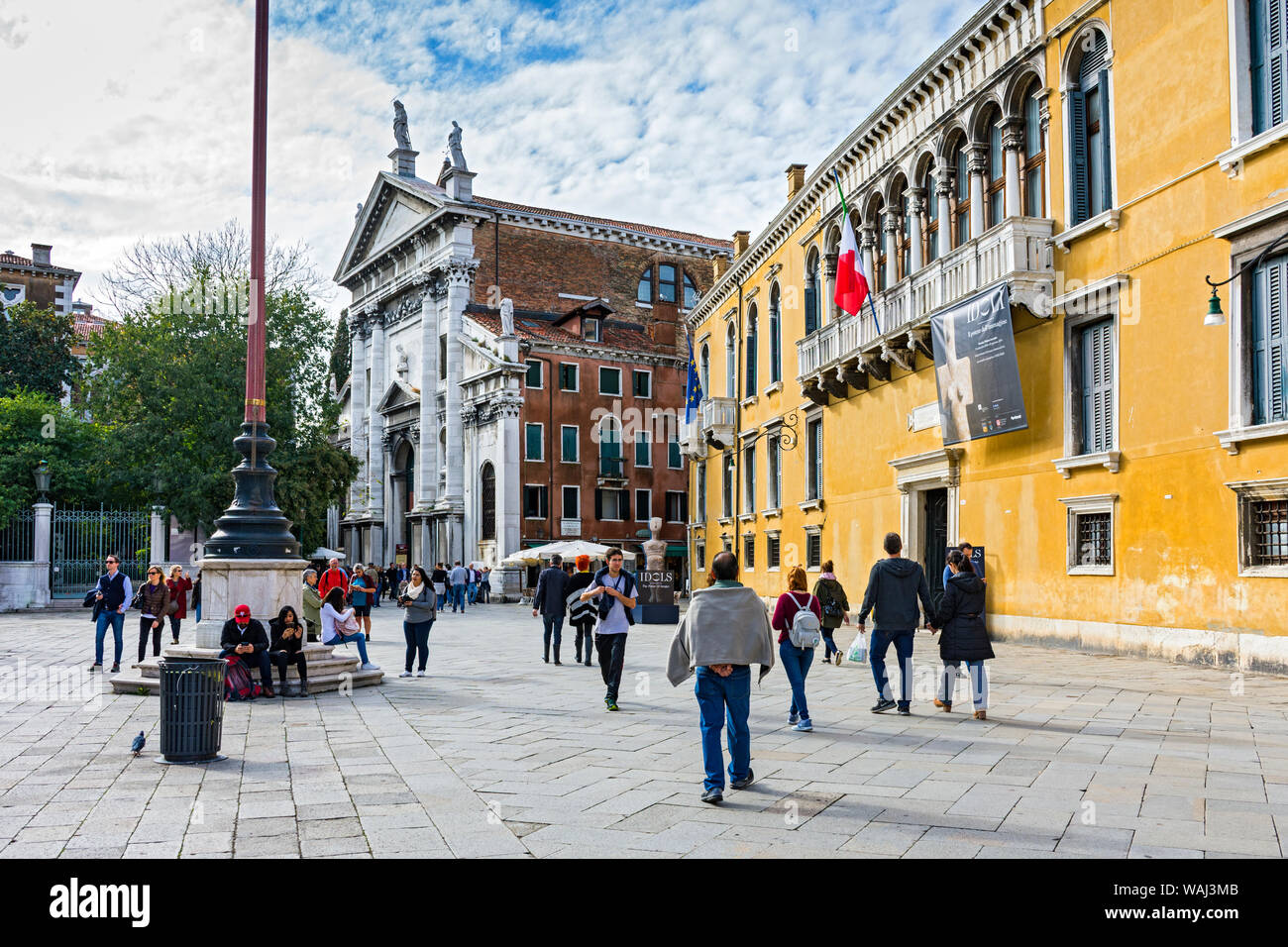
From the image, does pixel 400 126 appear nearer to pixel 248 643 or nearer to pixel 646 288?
pixel 646 288

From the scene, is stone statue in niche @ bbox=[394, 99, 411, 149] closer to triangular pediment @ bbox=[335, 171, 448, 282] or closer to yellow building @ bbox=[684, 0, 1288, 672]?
→ triangular pediment @ bbox=[335, 171, 448, 282]

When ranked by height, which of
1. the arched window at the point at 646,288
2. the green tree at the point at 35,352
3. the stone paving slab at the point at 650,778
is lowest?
the stone paving slab at the point at 650,778

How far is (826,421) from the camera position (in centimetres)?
2562

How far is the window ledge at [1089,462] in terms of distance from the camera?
50.2ft

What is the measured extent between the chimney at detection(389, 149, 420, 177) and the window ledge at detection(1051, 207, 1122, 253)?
41821 millimetres

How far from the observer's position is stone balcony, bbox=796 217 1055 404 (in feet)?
55.0

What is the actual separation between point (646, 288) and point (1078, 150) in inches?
1501

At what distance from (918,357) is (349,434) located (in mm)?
42186

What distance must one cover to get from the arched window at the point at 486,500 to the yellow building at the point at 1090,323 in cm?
2335

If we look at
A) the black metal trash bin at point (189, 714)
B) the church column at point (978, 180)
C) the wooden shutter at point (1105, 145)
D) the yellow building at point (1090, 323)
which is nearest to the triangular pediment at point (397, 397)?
the yellow building at point (1090, 323)

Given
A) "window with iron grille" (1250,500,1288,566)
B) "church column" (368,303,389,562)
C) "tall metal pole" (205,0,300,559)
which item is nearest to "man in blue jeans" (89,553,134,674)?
"tall metal pole" (205,0,300,559)

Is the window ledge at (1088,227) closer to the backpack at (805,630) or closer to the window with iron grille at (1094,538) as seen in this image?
the window with iron grille at (1094,538)

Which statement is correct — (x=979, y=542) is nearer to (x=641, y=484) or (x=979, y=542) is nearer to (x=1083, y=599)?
(x=1083, y=599)
